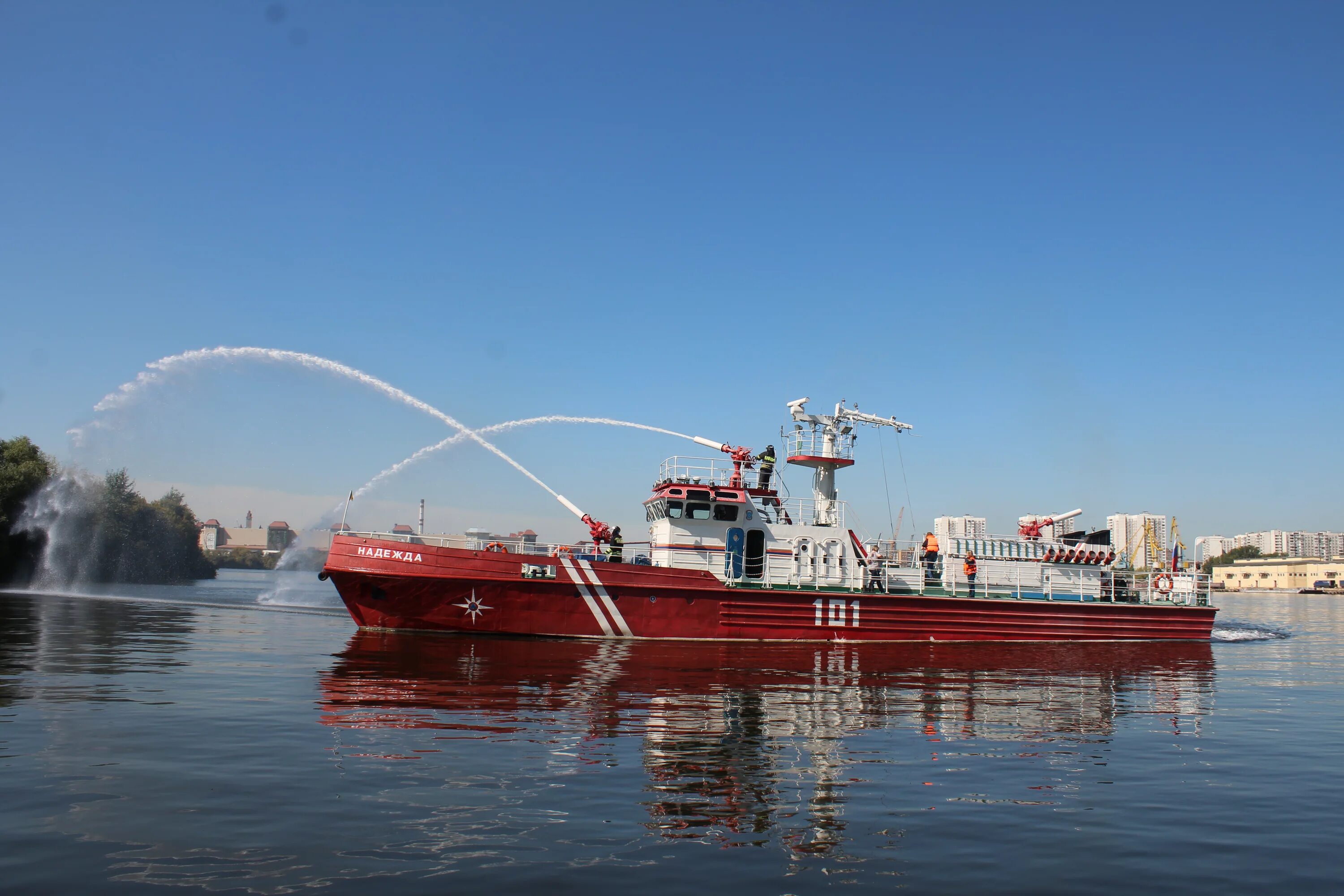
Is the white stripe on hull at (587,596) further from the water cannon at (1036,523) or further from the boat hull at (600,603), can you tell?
the water cannon at (1036,523)

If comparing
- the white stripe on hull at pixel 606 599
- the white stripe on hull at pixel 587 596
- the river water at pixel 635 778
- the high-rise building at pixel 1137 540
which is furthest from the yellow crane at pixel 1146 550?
the white stripe on hull at pixel 587 596

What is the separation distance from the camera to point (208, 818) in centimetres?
745

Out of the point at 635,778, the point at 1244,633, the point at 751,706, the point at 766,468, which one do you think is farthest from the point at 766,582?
the point at 1244,633

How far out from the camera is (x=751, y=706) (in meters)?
14.4

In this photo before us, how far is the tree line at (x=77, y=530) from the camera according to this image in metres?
49.1

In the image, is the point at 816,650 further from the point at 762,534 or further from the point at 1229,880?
the point at 1229,880

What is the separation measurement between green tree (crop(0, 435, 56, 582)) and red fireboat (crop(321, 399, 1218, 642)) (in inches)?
1500

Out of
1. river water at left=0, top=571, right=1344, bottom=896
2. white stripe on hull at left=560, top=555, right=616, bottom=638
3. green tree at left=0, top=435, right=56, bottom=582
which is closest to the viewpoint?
river water at left=0, top=571, right=1344, bottom=896

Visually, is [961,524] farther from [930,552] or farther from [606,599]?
[606,599]

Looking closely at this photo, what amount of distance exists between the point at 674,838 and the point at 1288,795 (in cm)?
785

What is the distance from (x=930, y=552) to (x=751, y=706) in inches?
653

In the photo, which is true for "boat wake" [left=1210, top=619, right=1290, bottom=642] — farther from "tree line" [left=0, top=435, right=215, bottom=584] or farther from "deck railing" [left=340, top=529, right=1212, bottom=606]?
"tree line" [left=0, top=435, right=215, bottom=584]

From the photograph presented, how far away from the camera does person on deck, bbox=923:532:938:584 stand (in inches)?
1132

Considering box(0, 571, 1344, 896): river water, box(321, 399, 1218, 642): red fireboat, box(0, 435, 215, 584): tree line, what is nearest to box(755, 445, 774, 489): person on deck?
box(321, 399, 1218, 642): red fireboat
